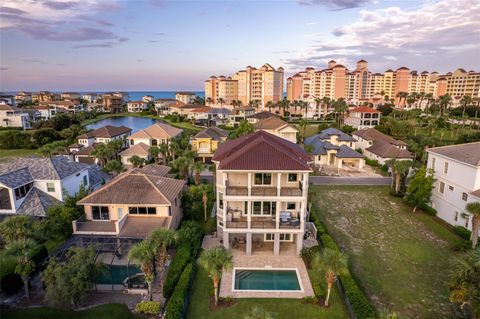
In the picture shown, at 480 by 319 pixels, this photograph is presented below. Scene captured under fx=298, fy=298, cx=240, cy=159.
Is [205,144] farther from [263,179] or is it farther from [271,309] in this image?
[271,309]

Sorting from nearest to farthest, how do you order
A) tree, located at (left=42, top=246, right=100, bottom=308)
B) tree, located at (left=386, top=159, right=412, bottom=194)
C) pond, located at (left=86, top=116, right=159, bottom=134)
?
tree, located at (left=42, top=246, right=100, bottom=308) < tree, located at (left=386, top=159, right=412, bottom=194) < pond, located at (left=86, top=116, right=159, bottom=134)

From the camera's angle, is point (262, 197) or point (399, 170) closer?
point (262, 197)

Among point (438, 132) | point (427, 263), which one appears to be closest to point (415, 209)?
point (427, 263)

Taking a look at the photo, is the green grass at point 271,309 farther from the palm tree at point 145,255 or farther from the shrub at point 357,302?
the palm tree at point 145,255

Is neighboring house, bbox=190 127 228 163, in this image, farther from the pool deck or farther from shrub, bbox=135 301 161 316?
shrub, bbox=135 301 161 316

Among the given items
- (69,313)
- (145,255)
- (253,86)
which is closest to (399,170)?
(145,255)

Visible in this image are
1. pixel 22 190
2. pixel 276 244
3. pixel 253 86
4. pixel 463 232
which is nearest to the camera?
pixel 276 244

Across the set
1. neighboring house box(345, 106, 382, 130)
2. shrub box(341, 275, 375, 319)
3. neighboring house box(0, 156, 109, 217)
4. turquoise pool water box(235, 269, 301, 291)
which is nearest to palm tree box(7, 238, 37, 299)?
neighboring house box(0, 156, 109, 217)

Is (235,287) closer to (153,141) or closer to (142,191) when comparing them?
(142,191)
